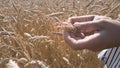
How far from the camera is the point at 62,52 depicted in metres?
2.13

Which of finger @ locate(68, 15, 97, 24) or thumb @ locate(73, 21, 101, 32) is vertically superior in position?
finger @ locate(68, 15, 97, 24)

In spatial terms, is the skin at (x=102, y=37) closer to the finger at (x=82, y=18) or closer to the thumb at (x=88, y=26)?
the thumb at (x=88, y=26)

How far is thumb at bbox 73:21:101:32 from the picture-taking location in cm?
108

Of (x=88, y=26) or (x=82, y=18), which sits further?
(x=82, y=18)

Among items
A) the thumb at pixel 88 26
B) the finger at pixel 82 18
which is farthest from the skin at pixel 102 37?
the finger at pixel 82 18

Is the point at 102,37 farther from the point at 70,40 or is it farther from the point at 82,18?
the point at 82,18

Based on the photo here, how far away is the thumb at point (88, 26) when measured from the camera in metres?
1.08

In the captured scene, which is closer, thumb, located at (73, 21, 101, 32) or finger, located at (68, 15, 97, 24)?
thumb, located at (73, 21, 101, 32)

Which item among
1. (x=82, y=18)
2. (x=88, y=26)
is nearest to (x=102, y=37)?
(x=88, y=26)

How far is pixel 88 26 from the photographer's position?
3.65 ft

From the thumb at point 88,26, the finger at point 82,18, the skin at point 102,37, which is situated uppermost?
the finger at point 82,18

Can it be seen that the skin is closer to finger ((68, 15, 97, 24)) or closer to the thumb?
the thumb

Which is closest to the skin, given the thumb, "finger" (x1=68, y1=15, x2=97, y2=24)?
the thumb

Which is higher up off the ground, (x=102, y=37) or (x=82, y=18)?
(x=82, y=18)
